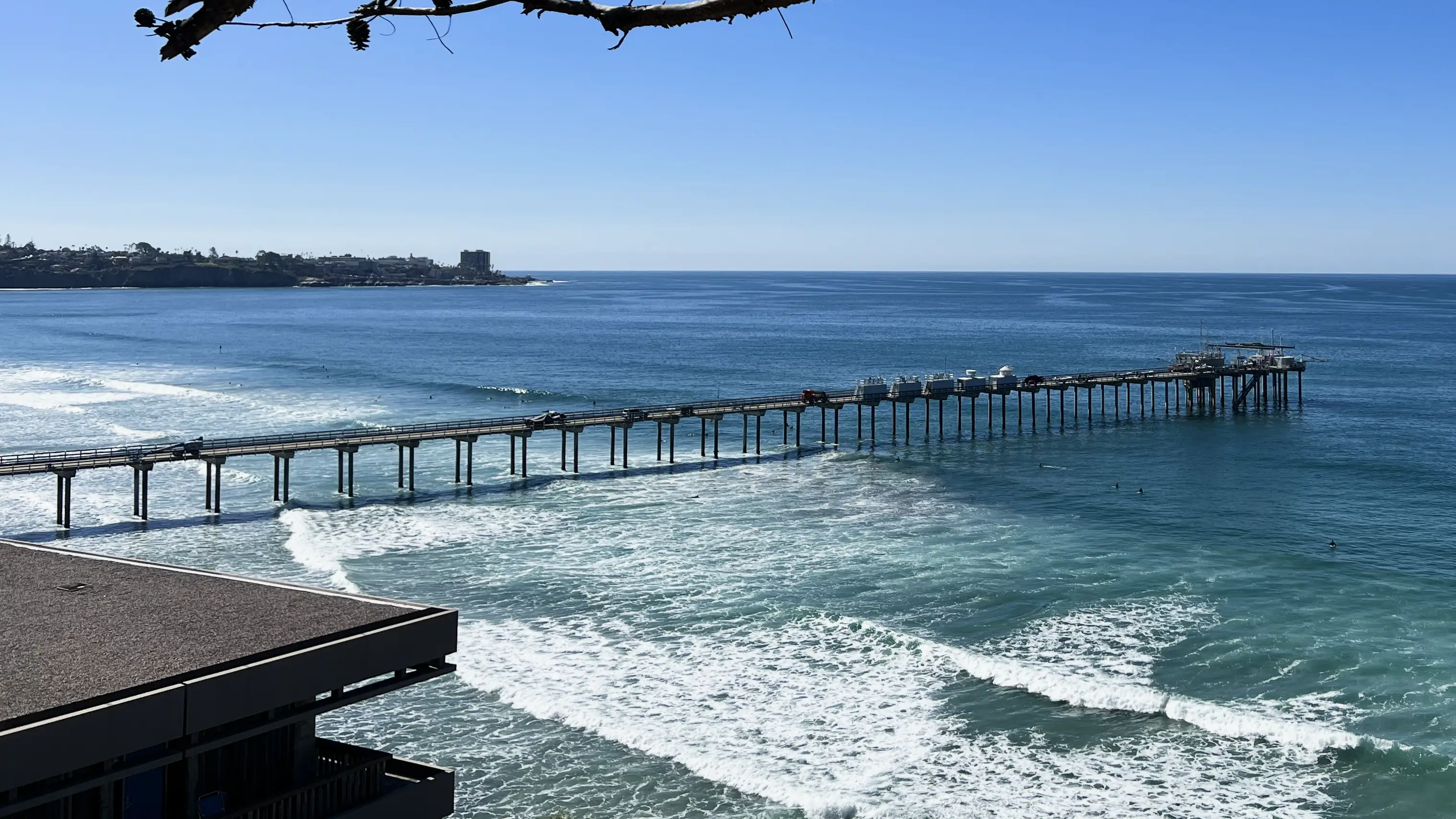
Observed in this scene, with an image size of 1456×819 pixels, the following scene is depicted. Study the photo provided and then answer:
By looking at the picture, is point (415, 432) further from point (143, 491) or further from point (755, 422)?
point (755, 422)

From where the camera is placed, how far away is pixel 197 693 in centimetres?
1300

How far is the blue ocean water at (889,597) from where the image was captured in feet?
87.5

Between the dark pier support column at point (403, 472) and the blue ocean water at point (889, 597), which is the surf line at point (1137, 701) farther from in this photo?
the dark pier support column at point (403, 472)

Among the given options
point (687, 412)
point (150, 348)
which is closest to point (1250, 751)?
point (687, 412)

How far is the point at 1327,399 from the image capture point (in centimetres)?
9606

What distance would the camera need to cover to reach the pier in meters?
53.3

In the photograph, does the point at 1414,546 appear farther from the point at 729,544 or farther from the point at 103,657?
the point at 103,657

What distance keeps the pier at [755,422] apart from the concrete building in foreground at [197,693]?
122 ft

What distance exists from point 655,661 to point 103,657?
20172mm

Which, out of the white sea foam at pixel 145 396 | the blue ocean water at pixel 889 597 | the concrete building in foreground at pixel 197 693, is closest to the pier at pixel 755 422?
the blue ocean water at pixel 889 597

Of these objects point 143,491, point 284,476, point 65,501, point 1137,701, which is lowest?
point 1137,701

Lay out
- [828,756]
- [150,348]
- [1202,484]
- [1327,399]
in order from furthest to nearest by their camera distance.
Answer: [150,348] < [1327,399] < [1202,484] < [828,756]

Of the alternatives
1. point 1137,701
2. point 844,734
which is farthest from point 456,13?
point 1137,701

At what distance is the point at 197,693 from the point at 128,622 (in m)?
3.06
